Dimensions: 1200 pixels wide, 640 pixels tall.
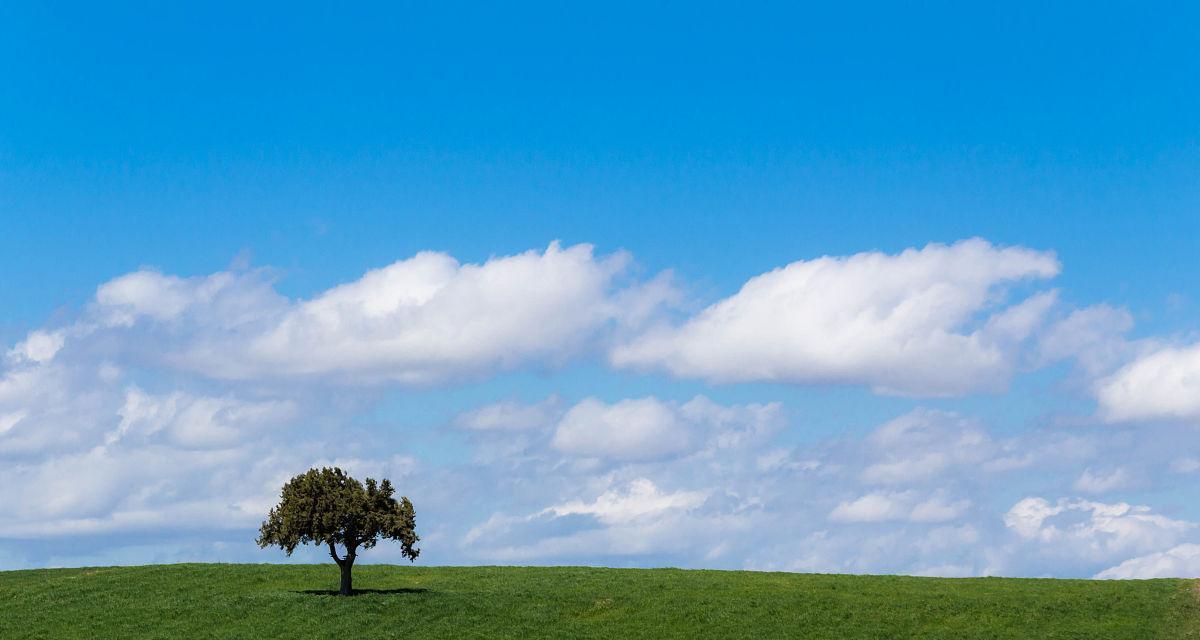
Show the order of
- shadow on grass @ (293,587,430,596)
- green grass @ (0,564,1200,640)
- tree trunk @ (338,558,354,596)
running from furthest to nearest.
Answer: shadow on grass @ (293,587,430,596) → tree trunk @ (338,558,354,596) → green grass @ (0,564,1200,640)

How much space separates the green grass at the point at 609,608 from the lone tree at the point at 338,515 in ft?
11.3

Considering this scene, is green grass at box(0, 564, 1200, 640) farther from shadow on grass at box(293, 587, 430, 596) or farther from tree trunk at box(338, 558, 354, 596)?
tree trunk at box(338, 558, 354, 596)

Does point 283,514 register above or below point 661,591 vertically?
above

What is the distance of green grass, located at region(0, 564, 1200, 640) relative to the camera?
65812 millimetres

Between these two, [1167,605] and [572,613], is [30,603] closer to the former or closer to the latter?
[572,613]

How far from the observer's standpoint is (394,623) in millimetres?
68312

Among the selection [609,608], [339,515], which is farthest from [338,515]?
[609,608]

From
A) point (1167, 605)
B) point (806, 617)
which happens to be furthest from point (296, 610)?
point (1167, 605)

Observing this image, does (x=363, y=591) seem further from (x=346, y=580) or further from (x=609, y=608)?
(x=609, y=608)

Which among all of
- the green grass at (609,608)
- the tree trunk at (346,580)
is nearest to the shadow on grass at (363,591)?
the green grass at (609,608)

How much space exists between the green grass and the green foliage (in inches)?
138

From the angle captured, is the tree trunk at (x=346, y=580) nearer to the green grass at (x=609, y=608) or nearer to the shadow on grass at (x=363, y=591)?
the shadow on grass at (x=363, y=591)

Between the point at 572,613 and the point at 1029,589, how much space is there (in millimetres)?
25723

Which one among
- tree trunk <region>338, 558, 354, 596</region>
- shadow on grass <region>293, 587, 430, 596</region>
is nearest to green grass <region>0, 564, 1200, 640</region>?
shadow on grass <region>293, 587, 430, 596</region>
